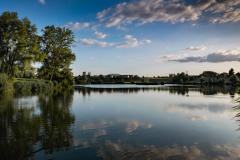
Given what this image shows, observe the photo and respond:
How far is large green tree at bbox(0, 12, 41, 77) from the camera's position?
41469 mm

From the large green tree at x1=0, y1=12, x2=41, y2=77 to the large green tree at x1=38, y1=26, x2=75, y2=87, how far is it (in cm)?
1097

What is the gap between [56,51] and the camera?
57.7 m

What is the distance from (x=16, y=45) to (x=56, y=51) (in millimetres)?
14984

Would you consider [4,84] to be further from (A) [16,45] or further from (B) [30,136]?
(B) [30,136]

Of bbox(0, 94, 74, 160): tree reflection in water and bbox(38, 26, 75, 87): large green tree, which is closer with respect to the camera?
bbox(0, 94, 74, 160): tree reflection in water

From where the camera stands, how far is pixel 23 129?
1223cm

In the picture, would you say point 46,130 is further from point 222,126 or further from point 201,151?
point 222,126

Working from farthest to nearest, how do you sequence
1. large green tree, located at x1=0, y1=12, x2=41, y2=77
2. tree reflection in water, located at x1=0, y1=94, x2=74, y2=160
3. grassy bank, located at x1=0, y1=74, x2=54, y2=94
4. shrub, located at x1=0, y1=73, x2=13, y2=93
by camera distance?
large green tree, located at x1=0, y1=12, x2=41, y2=77, grassy bank, located at x1=0, y1=74, x2=54, y2=94, shrub, located at x1=0, y1=73, x2=13, y2=93, tree reflection in water, located at x1=0, y1=94, x2=74, y2=160

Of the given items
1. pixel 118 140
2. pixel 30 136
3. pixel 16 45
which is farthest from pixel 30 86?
pixel 118 140

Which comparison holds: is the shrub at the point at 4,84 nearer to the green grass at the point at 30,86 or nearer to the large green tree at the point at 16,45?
the green grass at the point at 30,86

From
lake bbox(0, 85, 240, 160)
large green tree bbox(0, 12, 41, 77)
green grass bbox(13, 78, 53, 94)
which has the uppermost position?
large green tree bbox(0, 12, 41, 77)

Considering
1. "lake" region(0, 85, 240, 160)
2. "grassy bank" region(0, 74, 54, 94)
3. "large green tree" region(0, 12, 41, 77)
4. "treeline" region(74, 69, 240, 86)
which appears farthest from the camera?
"treeline" region(74, 69, 240, 86)

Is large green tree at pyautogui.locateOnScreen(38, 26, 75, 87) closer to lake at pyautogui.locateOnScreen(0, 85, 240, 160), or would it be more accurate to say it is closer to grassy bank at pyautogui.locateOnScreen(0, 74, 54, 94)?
grassy bank at pyautogui.locateOnScreen(0, 74, 54, 94)

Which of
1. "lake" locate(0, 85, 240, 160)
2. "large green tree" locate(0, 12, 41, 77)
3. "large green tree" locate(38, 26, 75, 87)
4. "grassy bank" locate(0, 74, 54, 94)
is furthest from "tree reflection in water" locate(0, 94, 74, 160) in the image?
"large green tree" locate(38, 26, 75, 87)
